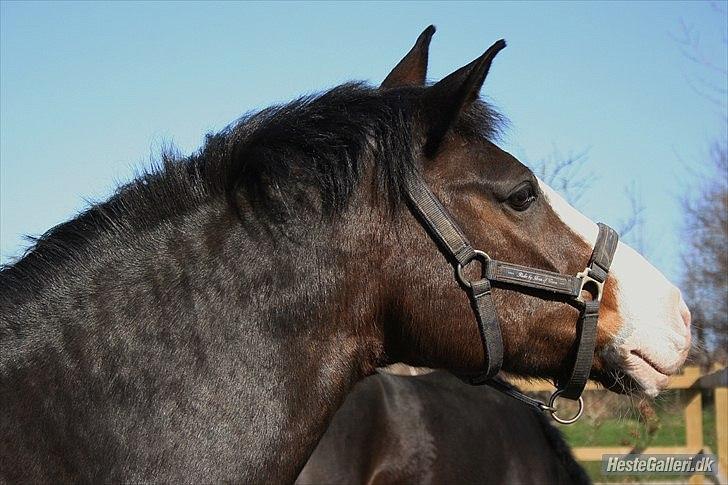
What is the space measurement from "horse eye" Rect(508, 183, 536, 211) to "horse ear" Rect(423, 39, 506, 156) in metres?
0.32

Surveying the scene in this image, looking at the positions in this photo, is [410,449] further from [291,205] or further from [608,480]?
[608,480]

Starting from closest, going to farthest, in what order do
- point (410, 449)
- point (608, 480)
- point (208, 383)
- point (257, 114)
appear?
1. point (208, 383)
2. point (257, 114)
3. point (410, 449)
4. point (608, 480)

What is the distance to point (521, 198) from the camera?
274cm

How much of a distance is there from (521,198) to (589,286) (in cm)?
39

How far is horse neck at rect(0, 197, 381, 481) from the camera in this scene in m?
2.28

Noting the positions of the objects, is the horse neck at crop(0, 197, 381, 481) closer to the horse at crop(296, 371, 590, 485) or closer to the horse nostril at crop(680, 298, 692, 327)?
the horse nostril at crop(680, 298, 692, 327)

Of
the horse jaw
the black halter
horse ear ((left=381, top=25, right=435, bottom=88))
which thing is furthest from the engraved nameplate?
horse ear ((left=381, top=25, right=435, bottom=88))

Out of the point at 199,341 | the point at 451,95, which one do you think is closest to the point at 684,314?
the point at 451,95

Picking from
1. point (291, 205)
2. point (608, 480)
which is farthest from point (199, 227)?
point (608, 480)

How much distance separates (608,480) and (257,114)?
34.1 feet

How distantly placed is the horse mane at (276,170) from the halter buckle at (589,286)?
28.0 inches

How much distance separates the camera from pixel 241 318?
8.02ft

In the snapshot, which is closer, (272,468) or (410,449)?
(272,468)

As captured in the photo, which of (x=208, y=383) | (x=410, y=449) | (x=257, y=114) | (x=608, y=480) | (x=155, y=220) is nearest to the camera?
(x=208, y=383)
